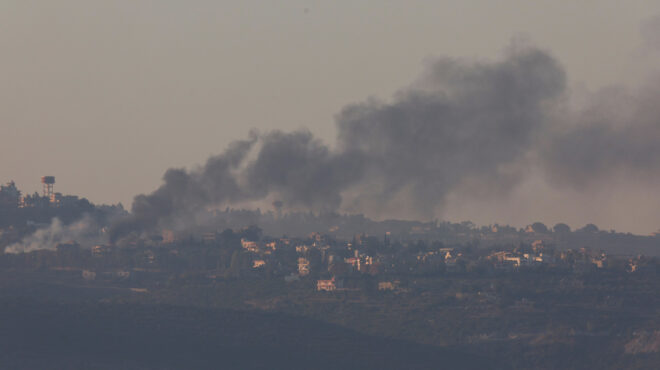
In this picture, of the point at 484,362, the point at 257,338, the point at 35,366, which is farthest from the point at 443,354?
the point at 35,366

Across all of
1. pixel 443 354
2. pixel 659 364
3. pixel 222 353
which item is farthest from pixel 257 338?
pixel 659 364

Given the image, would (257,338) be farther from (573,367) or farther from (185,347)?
(573,367)

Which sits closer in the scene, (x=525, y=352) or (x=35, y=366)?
(x=35, y=366)

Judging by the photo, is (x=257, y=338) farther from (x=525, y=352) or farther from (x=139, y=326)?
(x=525, y=352)

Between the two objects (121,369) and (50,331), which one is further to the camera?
(50,331)
